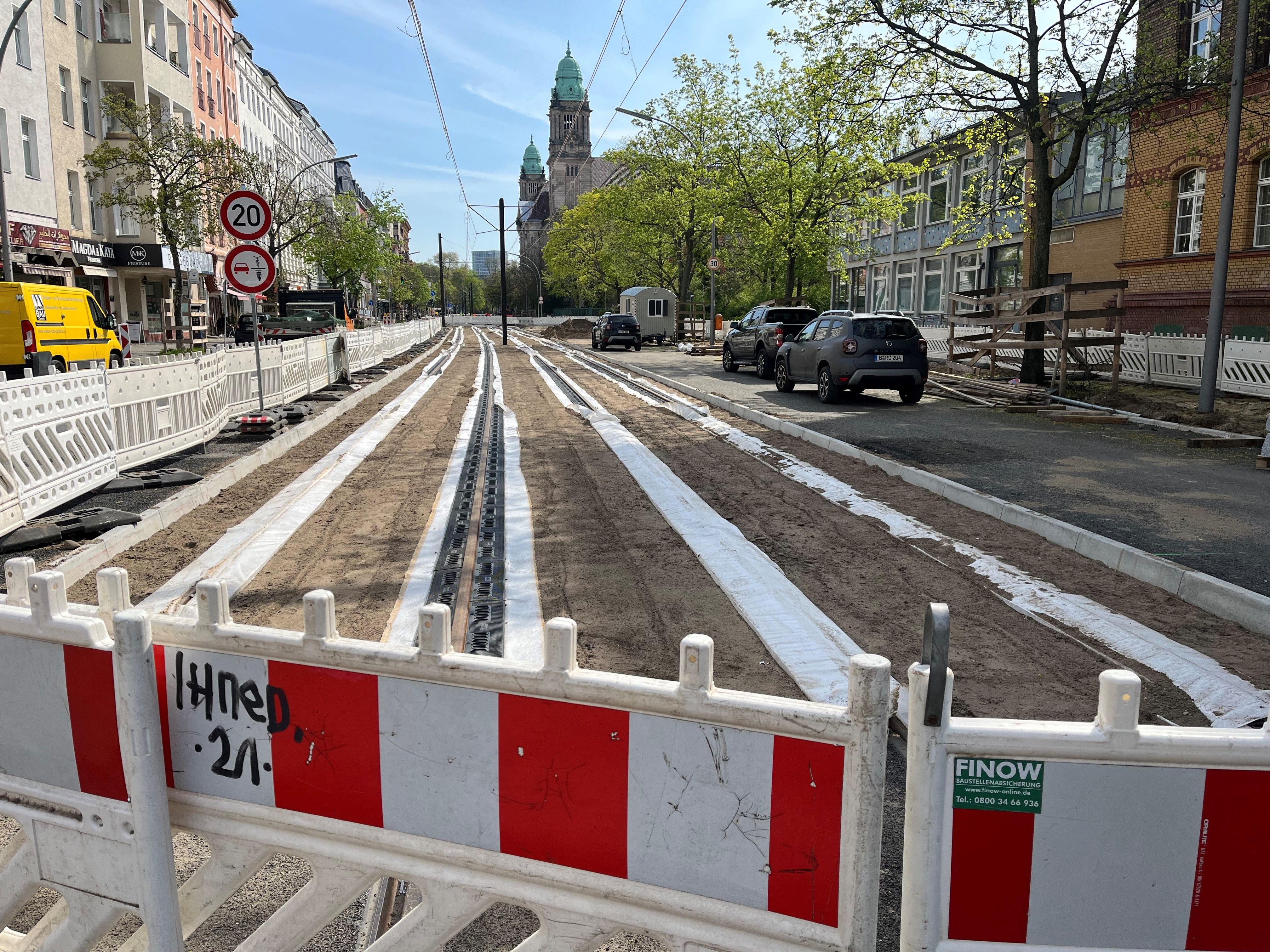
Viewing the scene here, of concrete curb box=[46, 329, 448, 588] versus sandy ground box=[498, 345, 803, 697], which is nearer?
sandy ground box=[498, 345, 803, 697]

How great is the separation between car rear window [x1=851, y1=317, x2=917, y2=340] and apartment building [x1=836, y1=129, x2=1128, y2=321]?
501cm

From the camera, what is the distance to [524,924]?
2744 millimetres

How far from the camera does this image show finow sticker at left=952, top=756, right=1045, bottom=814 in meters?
1.58

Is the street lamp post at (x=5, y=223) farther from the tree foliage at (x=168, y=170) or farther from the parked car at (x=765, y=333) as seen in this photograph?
the parked car at (x=765, y=333)

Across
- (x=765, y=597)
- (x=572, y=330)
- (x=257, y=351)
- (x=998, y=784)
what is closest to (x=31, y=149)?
(x=257, y=351)

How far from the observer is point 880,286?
149 ft

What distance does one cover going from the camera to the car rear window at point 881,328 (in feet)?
56.9

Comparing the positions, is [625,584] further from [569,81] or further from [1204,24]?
[569,81]

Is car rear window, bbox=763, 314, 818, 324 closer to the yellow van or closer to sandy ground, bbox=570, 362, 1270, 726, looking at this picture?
sandy ground, bbox=570, 362, 1270, 726

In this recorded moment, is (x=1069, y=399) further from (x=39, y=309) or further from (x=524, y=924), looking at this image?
(x=39, y=309)

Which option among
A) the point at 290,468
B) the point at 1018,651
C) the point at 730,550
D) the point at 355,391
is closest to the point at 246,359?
the point at 290,468

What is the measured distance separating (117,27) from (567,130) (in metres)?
136

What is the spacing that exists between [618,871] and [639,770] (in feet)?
0.71

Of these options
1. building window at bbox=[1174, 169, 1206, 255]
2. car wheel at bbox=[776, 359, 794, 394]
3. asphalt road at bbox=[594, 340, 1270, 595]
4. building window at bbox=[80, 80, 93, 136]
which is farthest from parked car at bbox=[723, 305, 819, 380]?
building window at bbox=[80, 80, 93, 136]
